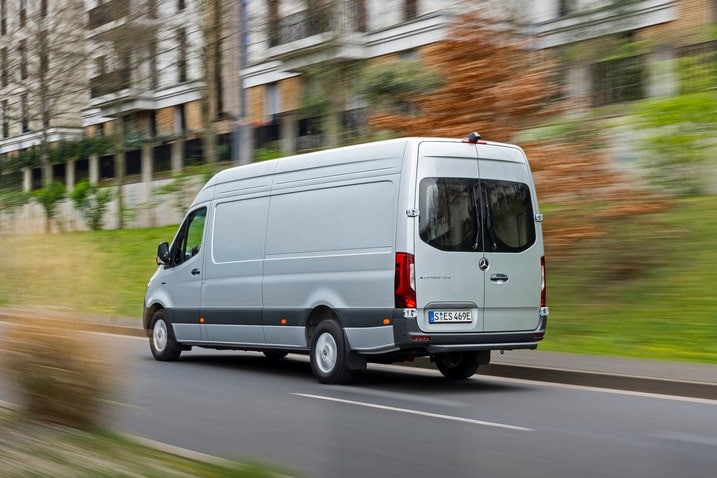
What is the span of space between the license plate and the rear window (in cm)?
61

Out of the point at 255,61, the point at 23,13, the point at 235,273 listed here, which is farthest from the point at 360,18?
the point at 235,273

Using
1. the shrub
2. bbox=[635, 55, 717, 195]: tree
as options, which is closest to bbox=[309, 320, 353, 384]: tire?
the shrub

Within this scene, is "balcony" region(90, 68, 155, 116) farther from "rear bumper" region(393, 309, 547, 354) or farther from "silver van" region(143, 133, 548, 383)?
"rear bumper" region(393, 309, 547, 354)

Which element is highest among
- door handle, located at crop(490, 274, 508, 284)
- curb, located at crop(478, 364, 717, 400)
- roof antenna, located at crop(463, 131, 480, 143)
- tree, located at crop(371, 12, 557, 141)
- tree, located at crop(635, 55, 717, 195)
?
tree, located at crop(371, 12, 557, 141)

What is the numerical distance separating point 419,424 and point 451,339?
2156 millimetres

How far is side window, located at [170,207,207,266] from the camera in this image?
1391cm

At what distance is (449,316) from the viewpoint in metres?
10.7

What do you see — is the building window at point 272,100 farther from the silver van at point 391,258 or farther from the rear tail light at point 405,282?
the rear tail light at point 405,282

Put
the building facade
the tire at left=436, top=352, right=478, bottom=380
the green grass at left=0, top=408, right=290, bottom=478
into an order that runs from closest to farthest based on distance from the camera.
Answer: the green grass at left=0, top=408, right=290, bottom=478
the tire at left=436, top=352, right=478, bottom=380
the building facade

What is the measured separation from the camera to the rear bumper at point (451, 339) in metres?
10.4

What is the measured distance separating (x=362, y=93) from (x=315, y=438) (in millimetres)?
20431

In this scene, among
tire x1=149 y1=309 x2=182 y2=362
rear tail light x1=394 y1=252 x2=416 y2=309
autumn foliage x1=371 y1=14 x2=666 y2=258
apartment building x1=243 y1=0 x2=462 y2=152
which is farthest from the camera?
apartment building x1=243 y1=0 x2=462 y2=152

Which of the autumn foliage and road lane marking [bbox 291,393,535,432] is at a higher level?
the autumn foliage

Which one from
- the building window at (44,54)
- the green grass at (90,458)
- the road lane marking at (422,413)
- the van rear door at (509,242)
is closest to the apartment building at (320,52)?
the building window at (44,54)
